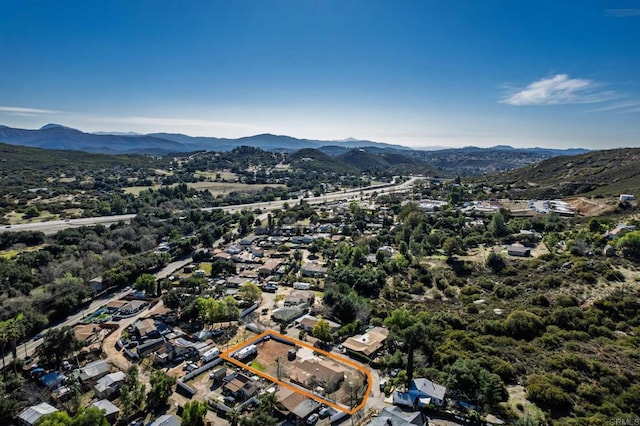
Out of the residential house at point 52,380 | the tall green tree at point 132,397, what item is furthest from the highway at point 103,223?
the tall green tree at point 132,397

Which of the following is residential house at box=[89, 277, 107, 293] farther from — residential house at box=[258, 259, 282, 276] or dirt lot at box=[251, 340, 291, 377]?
dirt lot at box=[251, 340, 291, 377]

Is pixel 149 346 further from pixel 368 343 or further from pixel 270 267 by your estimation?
pixel 270 267

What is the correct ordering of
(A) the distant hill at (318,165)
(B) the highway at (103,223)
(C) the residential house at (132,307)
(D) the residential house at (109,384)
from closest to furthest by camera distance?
(D) the residential house at (109,384) < (B) the highway at (103,223) < (C) the residential house at (132,307) < (A) the distant hill at (318,165)

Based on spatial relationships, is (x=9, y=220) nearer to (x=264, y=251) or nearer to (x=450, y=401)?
(x=264, y=251)

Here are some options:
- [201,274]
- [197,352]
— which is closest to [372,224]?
[201,274]

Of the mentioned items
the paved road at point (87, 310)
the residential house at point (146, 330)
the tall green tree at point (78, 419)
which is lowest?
the paved road at point (87, 310)

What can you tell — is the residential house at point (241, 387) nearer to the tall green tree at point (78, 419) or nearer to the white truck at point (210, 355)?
the white truck at point (210, 355)
